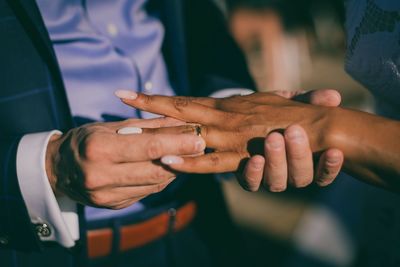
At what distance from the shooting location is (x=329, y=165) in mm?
825

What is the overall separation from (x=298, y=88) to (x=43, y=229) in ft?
10.9

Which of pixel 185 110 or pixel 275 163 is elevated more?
pixel 185 110

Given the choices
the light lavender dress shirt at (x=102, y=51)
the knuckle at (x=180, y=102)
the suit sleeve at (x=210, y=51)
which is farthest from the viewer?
the suit sleeve at (x=210, y=51)

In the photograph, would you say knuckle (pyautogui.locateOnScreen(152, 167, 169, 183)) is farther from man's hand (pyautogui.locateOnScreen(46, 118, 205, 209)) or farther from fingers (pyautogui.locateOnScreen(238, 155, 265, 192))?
fingers (pyautogui.locateOnScreen(238, 155, 265, 192))

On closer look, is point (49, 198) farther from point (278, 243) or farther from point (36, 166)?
point (278, 243)

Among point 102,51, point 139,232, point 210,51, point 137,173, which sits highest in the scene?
point 102,51

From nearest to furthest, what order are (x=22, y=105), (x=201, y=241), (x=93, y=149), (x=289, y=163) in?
(x=93, y=149)
(x=289, y=163)
(x=22, y=105)
(x=201, y=241)

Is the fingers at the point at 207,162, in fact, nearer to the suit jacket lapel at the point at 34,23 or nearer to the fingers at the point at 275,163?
the fingers at the point at 275,163

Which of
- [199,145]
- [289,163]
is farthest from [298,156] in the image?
[199,145]

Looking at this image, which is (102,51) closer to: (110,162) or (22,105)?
(22,105)

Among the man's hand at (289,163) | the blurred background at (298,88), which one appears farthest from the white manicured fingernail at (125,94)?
the blurred background at (298,88)

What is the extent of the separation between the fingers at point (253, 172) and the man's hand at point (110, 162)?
14 cm

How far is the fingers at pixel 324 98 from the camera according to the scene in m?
0.93

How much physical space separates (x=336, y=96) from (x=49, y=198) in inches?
33.5
